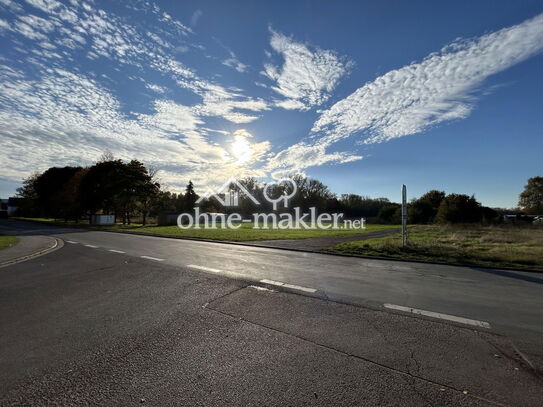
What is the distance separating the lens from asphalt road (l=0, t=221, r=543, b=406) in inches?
101

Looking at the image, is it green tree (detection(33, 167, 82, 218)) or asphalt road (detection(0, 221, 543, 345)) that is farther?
green tree (detection(33, 167, 82, 218))

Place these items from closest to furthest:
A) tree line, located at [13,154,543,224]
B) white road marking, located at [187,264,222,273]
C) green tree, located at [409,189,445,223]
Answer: white road marking, located at [187,264,222,273], tree line, located at [13,154,543,224], green tree, located at [409,189,445,223]

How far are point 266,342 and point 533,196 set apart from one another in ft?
272

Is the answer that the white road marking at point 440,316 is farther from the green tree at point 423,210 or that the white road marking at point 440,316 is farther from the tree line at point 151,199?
the green tree at point 423,210

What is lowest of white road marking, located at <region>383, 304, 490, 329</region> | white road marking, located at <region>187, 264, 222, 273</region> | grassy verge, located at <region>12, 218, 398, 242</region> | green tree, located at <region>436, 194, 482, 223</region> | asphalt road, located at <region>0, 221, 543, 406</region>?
asphalt road, located at <region>0, 221, 543, 406</region>

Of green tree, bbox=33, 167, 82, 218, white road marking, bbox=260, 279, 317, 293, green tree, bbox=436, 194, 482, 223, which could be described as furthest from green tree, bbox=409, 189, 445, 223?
green tree, bbox=33, 167, 82, 218

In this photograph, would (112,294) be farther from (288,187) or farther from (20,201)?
(20,201)

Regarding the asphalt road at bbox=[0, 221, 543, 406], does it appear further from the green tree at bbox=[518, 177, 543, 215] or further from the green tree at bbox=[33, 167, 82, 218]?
the green tree at bbox=[518, 177, 543, 215]

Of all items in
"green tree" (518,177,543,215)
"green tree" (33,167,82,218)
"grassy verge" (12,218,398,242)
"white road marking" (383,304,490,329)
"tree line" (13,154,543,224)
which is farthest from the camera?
"green tree" (518,177,543,215)

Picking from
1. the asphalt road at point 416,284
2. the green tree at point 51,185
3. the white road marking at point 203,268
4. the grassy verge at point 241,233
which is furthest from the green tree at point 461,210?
the green tree at point 51,185

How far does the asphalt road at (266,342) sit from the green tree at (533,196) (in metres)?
73.0

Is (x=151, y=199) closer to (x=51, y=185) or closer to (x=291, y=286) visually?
(x=51, y=185)

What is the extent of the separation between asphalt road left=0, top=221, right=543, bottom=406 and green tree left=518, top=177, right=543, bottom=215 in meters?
73.0

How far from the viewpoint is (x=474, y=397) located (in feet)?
8.14
